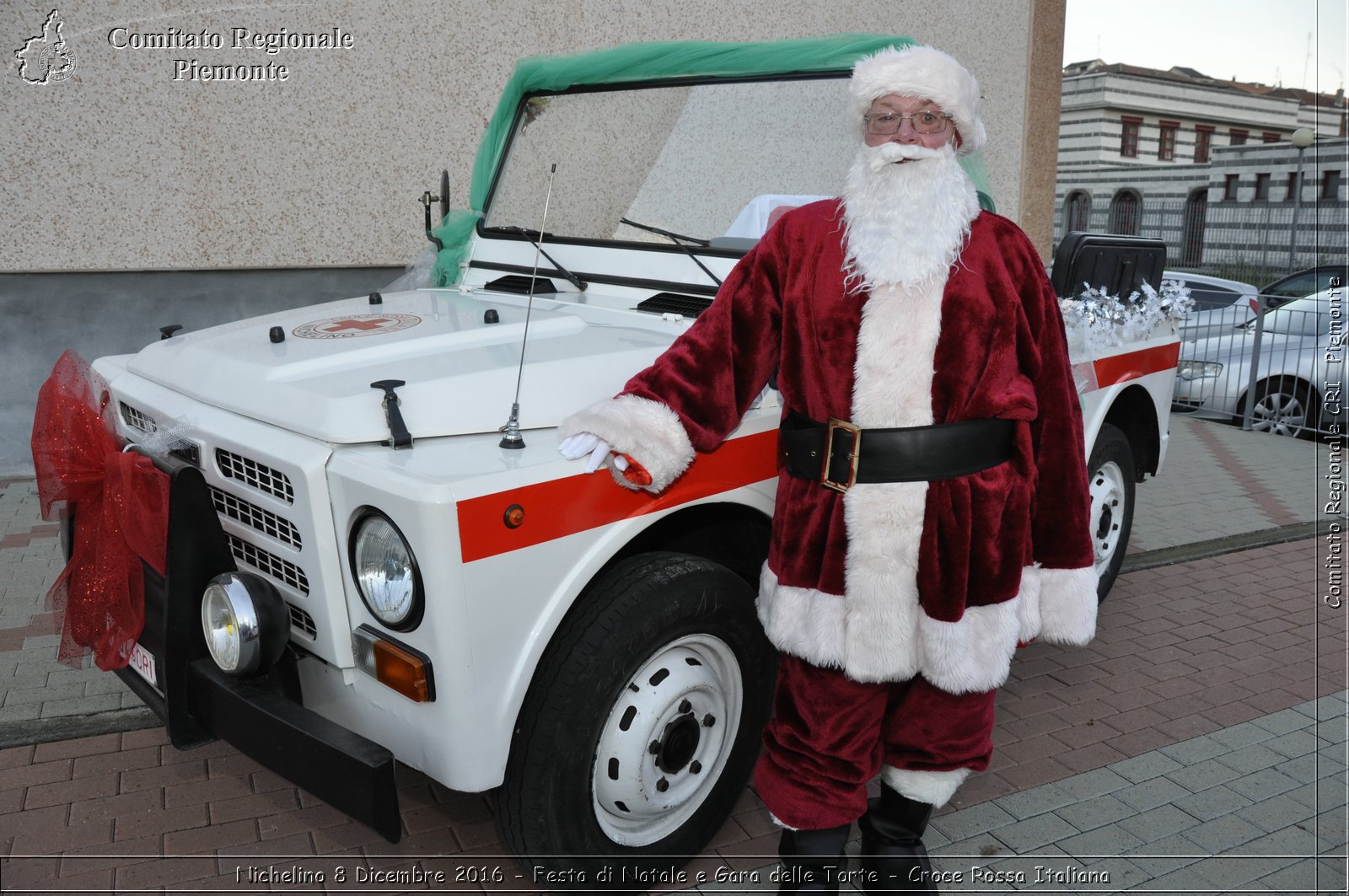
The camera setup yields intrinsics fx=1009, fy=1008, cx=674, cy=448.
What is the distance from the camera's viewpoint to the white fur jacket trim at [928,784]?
7.67ft

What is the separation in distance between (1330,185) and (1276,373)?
77.7 feet

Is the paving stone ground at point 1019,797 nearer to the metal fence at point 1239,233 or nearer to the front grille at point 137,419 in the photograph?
the front grille at point 137,419

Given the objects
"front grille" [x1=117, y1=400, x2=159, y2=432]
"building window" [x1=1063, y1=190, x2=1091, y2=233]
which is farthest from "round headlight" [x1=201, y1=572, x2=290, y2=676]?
"building window" [x1=1063, y1=190, x2=1091, y2=233]

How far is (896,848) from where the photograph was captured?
247 centimetres

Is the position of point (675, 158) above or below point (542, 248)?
above

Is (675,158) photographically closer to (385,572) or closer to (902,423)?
(902,423)

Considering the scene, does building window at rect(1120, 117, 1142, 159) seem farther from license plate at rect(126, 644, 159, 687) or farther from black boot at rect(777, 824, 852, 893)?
license plate at rect(126, 644, 159, 687)

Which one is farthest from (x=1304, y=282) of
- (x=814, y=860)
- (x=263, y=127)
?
(x=814, y=860)

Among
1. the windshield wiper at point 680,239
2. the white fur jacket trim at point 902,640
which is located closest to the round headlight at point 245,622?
the white fur jacket trim at point 902,640

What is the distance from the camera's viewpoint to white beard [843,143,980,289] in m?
2.13

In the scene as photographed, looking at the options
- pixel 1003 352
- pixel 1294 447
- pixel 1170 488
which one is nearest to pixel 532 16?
pixel 1170 488

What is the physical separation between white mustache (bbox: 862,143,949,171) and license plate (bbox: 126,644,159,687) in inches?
80.1

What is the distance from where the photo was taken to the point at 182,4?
6.19 m

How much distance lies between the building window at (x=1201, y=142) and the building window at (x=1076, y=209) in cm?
817
